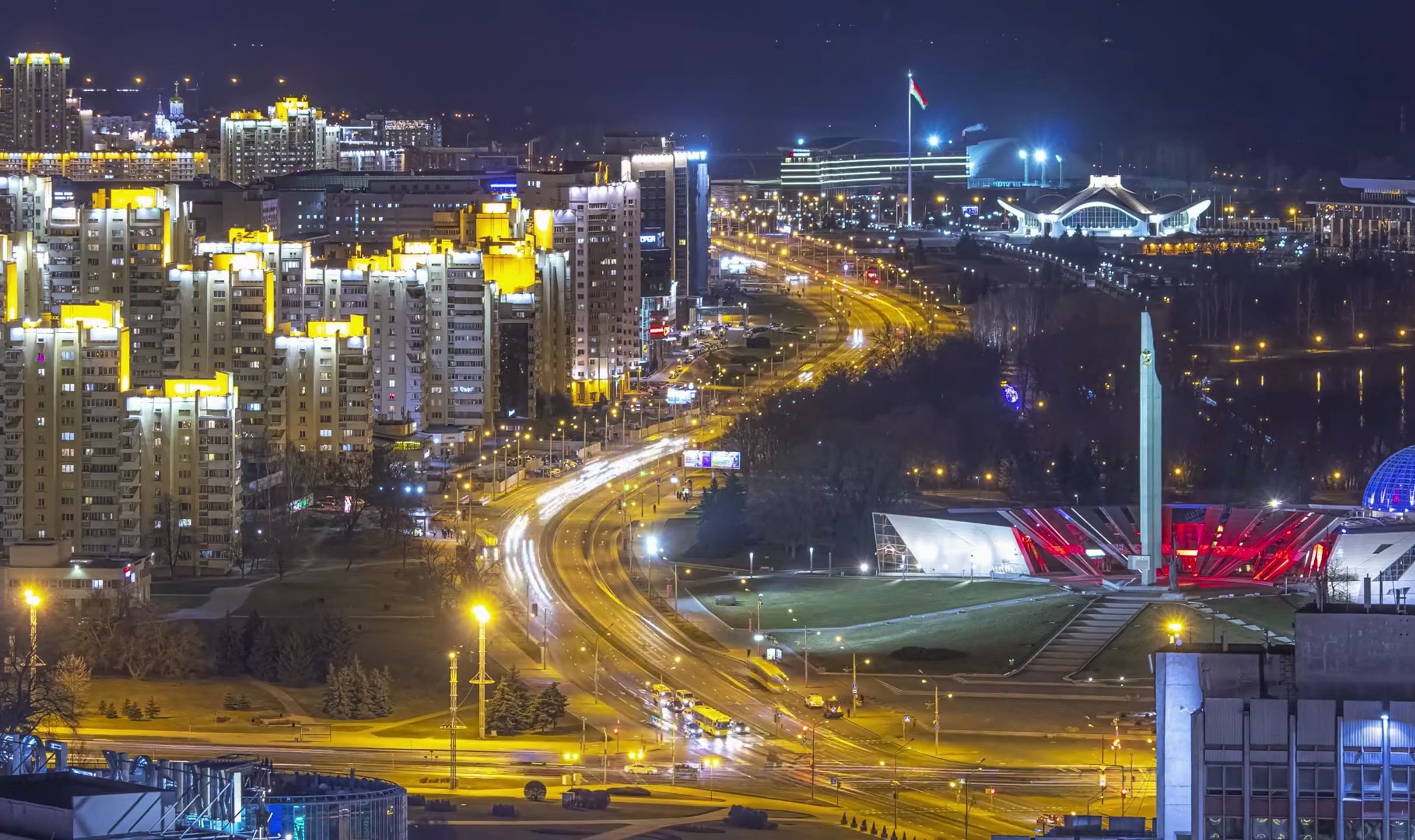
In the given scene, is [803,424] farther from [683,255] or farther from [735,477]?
[683,255]

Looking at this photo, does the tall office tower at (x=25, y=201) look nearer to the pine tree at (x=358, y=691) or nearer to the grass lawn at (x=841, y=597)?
the grass lawn at (x=841, y=597)

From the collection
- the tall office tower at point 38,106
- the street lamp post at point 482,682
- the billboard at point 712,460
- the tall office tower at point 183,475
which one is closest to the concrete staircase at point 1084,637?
the street lamp post at point 482,682

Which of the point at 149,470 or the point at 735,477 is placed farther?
the point at 735,477

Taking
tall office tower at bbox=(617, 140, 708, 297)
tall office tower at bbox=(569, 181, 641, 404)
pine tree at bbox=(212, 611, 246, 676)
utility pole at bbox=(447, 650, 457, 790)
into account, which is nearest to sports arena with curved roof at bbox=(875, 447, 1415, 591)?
utility pole at bbox=(447, 650, 457, 790)

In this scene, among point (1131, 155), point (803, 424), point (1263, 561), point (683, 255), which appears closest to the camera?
point (1263, 561)

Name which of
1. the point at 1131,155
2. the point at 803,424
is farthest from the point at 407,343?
the point at 1131,155
